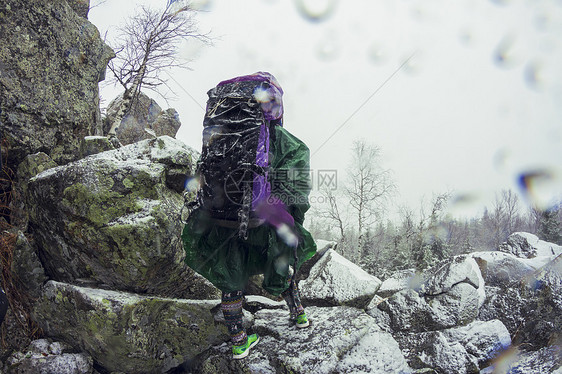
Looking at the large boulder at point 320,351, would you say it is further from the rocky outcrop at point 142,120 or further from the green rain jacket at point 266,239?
the rocky outcrop at point 142,120

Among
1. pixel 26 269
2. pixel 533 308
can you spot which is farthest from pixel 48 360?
pixel 533 308

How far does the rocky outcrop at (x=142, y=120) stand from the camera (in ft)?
36.7

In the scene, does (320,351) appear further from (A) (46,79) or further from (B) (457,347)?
(A) (46,79)

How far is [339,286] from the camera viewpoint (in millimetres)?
4422

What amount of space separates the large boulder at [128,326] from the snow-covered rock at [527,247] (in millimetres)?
7013

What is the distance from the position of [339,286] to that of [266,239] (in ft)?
5.81

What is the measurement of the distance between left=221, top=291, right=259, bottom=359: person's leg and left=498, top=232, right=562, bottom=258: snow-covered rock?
680 centimetres

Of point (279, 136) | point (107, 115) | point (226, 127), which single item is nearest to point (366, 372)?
point (279, 136)

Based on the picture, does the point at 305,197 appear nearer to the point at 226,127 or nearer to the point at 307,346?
the point at 226,127

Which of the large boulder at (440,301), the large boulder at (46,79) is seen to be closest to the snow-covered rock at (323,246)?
the large boulder at (440,301)

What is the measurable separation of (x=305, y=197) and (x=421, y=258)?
1748 cm

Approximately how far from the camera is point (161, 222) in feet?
11.1

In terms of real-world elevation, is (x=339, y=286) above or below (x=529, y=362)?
above

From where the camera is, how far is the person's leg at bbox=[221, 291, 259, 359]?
127 inches
